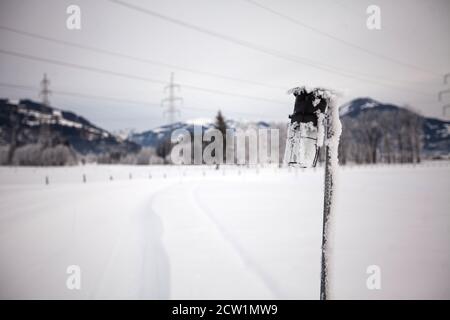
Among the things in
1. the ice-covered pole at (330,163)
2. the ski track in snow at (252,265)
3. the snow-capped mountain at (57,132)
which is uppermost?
the snow-capped mountain at (57,132)

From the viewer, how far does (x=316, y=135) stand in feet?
7.37

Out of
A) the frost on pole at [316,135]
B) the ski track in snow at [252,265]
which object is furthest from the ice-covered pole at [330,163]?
the ski track in snow at [252,265]

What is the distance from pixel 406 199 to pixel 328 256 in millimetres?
13418

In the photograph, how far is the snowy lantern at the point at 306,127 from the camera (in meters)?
2.26

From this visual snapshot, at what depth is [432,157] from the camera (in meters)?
65.3

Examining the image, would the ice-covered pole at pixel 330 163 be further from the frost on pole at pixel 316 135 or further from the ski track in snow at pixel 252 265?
the ski track in snow at pixel 252 265

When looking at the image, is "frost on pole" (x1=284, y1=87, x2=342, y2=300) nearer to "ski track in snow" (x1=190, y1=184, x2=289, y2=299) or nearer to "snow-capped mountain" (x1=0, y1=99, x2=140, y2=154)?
"ski track in snow" (x1=190, y1=184, x2=289, y2=299)

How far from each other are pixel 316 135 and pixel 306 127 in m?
0.12

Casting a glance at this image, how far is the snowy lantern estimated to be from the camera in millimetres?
2262

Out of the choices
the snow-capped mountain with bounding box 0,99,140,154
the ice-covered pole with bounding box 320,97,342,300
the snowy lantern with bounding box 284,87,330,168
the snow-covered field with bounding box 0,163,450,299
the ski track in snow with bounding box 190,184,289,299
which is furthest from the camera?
the snow-capped mountain with bounding box 0,99,140,154

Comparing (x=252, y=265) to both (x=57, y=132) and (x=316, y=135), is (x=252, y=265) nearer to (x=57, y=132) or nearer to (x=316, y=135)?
(x=316, y=135)

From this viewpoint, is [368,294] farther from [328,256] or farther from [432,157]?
[432,157]

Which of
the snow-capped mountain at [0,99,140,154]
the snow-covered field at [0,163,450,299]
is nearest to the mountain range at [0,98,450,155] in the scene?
the snow-capped mountain at [0,99,140,154]
